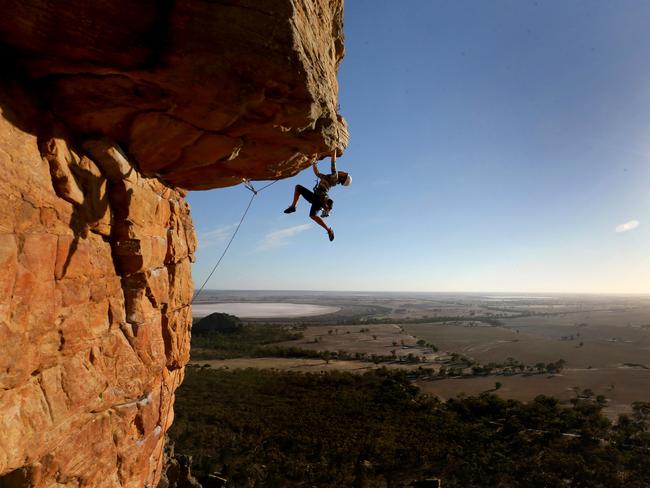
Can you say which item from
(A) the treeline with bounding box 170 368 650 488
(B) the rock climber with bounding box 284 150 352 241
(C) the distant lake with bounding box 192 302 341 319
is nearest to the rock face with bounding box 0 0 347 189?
(B) the rock climber with bounding box 284 150 352 241

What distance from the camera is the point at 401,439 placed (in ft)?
67.5

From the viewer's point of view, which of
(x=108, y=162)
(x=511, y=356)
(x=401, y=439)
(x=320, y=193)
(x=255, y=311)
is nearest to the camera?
(x=108, y=162)

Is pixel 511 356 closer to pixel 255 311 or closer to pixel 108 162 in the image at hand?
pixel 108 162

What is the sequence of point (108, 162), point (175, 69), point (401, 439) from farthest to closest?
1. point (401, 439)
2. point (108, 162)
3. point (175, 69)

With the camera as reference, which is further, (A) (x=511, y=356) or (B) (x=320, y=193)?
(A) (x=511, y=356)

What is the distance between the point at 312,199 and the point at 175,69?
443cm

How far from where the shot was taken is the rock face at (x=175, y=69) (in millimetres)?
4133

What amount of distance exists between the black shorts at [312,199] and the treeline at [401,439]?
12.9 m

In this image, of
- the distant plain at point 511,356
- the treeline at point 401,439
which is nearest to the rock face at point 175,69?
the treeline at point 401,439

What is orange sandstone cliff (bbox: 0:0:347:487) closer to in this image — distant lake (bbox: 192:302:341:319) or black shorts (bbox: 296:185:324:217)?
black shorts (bbox: 296:185:324:217)

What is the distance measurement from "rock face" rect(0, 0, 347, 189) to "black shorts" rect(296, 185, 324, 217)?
2571 mm

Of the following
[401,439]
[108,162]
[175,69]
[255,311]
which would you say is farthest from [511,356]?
[255,311]

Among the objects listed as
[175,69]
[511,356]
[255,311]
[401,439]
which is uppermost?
[175,69]

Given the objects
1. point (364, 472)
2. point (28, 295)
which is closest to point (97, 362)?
point (28, 295)
